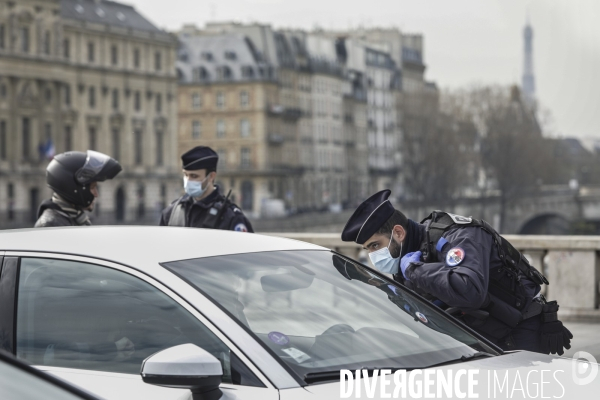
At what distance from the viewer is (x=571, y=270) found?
502 inches

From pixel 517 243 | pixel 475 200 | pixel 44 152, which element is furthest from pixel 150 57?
pixel 517 243

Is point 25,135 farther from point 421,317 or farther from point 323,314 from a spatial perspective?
point 323,314

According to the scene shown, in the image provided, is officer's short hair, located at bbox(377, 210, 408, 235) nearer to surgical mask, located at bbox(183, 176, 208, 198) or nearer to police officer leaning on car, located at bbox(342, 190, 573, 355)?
police officer leaning on car, located at bbox(342, 190, 573, 355)

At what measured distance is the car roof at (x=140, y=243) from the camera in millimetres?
4520

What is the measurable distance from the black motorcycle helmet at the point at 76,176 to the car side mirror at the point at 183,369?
4467 mm

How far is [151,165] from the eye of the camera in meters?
105

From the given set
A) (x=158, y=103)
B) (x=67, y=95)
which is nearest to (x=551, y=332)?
(x=67, y=95)

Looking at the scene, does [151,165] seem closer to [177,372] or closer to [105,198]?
[105,198]

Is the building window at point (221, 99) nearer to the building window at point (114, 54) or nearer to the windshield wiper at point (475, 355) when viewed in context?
the building window at point (114, 54)

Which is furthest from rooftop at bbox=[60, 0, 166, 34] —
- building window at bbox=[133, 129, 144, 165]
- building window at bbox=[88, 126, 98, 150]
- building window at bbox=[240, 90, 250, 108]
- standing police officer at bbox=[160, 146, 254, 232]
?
standing police officer at bbox=[160, 146, 254, 232]

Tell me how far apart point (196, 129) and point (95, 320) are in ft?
363

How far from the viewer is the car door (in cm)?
406

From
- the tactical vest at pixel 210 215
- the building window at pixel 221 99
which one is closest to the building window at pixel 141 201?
the building window at pixel 221 99

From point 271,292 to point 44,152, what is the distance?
285 feet
